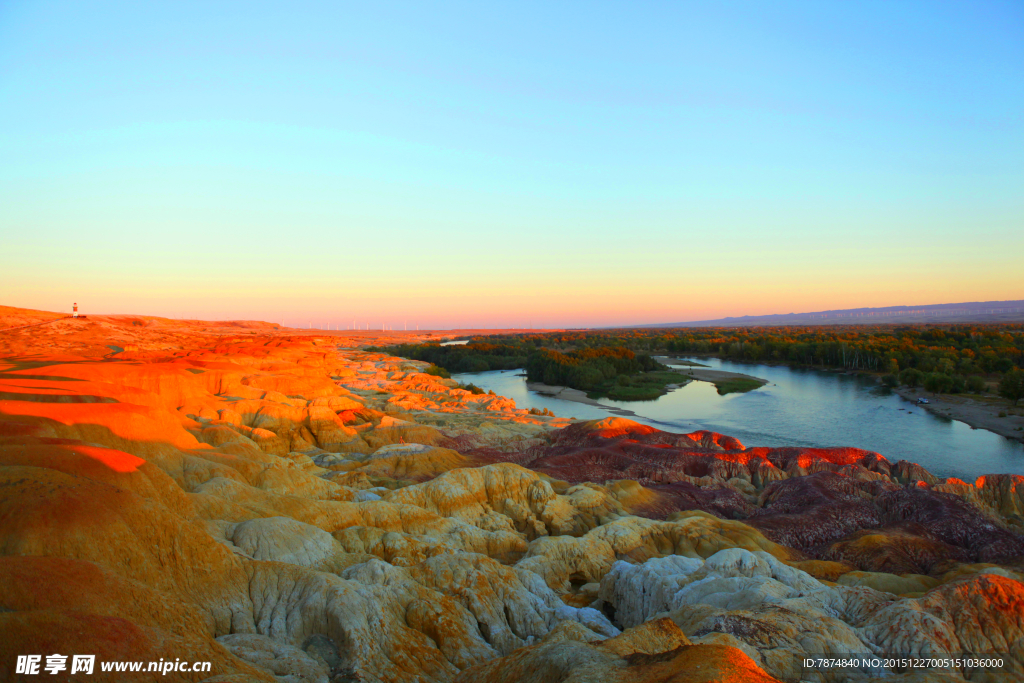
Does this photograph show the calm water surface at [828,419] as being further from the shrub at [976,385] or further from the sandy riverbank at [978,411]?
the shrub at [976,385]

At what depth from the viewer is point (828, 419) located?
58.5m

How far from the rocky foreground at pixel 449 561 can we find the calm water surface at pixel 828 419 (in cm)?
1743

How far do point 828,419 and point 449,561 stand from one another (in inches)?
2236

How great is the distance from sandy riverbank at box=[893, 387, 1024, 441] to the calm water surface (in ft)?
4.23

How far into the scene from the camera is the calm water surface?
143ft

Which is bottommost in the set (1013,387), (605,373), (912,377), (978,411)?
(978,411)

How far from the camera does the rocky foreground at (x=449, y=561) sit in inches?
325

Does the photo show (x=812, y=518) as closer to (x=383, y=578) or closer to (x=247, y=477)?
(x=383, y=578)

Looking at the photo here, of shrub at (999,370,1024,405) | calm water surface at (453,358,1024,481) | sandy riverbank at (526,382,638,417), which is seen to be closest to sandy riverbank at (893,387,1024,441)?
shrub at (999,370,1024,405)

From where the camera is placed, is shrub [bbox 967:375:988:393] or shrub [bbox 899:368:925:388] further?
shrub [bbox 899:368:925:388]

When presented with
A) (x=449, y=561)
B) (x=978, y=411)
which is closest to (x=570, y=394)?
(x=978, y=411)

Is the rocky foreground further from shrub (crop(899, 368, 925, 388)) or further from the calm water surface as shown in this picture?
shrub (crop(899, 368, 925, 388))

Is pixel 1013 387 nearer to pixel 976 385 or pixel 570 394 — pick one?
pixel 976 385

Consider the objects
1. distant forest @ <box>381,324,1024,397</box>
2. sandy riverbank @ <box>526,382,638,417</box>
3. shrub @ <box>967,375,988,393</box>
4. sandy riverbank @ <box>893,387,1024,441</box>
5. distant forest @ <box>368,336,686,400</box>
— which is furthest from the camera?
distant forest @ <box>368,336,686,400</box>
